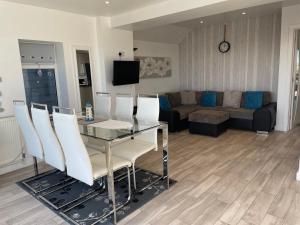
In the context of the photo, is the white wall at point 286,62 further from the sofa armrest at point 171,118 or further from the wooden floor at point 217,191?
the sofa armrest at point 171,118

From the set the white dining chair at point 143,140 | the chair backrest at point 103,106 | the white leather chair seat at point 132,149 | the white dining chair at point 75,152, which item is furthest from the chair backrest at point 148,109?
the white dining chair at point 75,152

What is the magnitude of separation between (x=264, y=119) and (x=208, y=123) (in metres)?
1.12

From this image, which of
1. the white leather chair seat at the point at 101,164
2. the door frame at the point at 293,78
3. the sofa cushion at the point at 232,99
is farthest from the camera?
the sofa cushion at the point at 232,99

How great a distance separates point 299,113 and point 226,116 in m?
1.87

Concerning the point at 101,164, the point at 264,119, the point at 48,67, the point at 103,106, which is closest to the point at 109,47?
the point at 48,67

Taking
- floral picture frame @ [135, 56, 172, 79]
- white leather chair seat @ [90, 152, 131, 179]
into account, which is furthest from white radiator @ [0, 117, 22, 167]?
floral picture frame @ [135, 56, 172, 79]

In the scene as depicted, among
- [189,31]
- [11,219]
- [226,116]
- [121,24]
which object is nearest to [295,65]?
[226,116]

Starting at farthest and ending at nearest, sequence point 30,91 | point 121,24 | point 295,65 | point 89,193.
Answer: point 295,65 < point 121,24 < point 30,91 < point 89,193

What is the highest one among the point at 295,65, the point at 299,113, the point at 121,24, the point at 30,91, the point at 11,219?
the point at 121,24

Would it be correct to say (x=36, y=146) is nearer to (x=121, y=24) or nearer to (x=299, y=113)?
(x=121, y=24)

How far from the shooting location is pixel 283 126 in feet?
15.9

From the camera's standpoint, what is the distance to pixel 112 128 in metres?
2.58

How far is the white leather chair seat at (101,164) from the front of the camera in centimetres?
210

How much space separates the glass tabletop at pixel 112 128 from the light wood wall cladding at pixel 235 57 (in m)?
3.95
